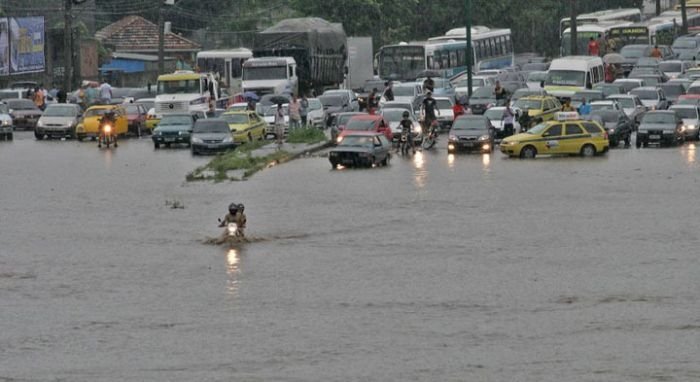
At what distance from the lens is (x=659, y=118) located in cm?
5428

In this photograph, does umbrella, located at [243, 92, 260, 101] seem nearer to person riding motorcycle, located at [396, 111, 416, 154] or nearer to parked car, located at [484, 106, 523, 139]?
parked car, located at [484, 106, 523, 139]

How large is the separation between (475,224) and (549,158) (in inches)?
616

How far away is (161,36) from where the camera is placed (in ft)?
251

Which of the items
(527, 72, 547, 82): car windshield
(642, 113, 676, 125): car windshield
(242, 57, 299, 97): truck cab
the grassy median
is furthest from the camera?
(527, 72, 547, 82): car windshield

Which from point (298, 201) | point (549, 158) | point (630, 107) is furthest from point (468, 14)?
point (298, 201)

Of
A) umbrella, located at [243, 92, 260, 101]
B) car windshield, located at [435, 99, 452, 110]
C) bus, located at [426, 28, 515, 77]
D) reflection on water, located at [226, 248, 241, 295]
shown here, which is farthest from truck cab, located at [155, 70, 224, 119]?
reflection on water, located at [226, 248, 241, 295]

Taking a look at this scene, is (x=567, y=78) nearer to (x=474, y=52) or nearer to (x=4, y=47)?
(x=474, y=52)

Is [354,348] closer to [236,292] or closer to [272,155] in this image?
[236,292]

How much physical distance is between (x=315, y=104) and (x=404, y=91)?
16.9 ft

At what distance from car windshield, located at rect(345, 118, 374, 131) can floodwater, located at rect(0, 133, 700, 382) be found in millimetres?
5015

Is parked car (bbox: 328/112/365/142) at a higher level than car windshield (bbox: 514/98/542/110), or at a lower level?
lower

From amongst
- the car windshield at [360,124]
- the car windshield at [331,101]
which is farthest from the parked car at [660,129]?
the car windshield at [331,101]

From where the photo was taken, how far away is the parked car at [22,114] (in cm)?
6606

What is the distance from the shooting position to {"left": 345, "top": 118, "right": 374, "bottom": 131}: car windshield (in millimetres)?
51594
